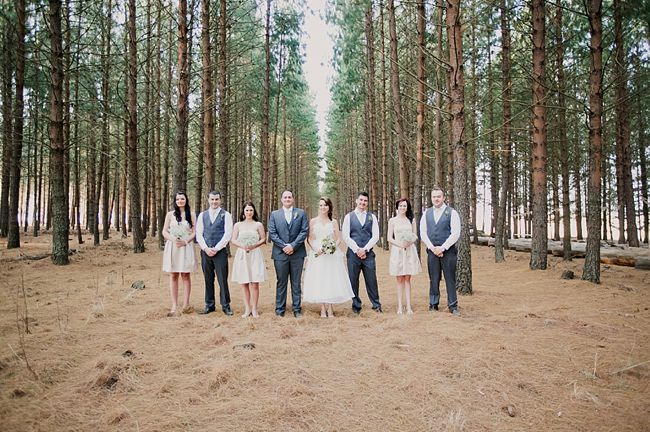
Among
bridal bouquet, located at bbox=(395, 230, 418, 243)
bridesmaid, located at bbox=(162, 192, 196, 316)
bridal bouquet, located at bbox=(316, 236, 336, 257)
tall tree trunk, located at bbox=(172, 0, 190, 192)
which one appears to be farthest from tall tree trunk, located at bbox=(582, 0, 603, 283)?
tall tree trunk, located at bbox=(172, 0, 190, 192)

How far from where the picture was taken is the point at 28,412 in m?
3.11

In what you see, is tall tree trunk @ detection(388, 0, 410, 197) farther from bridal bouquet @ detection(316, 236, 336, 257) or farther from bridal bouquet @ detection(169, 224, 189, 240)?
bridal bouquet @ detection(169, 224, 189, 240)

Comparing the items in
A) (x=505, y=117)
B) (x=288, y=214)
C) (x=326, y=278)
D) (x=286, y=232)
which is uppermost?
(x=505, y=117)

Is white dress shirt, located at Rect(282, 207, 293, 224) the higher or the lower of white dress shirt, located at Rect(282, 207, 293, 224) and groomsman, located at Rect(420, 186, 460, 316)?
the higher

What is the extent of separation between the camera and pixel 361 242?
6902mm

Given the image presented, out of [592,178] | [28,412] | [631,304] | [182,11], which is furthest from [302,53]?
[28,412]

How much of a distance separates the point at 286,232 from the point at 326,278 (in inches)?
41.8

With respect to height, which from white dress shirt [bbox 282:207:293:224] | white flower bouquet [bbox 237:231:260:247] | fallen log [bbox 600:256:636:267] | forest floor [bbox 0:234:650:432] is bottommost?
forest floor [bbox 0:234:650:432]

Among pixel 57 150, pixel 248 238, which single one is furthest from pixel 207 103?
pixel 248 238

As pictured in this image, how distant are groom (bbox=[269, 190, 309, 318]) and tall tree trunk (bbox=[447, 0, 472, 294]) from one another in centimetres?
366

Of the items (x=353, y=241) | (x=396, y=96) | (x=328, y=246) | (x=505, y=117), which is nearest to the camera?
(x=328, y=246)

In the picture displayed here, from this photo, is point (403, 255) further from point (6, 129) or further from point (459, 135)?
point (6, 129)

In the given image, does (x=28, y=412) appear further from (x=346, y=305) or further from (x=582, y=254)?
(x=582, y=254)

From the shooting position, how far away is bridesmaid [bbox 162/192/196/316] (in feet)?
21.2
